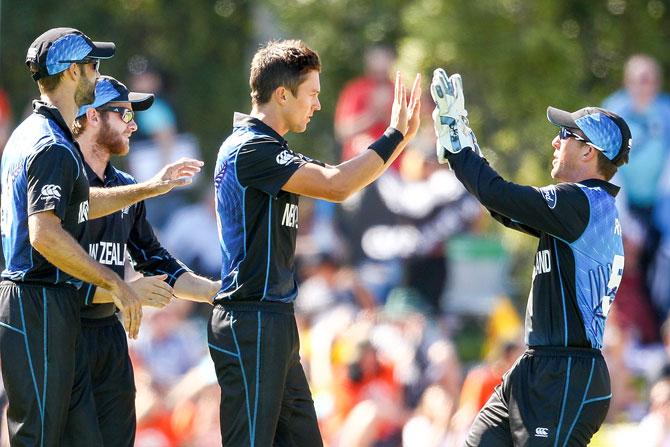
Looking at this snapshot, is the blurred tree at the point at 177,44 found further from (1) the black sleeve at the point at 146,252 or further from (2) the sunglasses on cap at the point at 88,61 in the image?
(2) the sunglasses on cap at the point at 88,61

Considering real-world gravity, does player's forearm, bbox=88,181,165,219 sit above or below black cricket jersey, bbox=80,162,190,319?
above

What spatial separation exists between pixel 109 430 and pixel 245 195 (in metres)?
1.36

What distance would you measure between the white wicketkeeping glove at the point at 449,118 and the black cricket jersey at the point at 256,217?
0.67 m

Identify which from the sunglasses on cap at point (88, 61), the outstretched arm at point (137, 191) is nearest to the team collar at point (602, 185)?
the outstretched arm at point (137, 191)

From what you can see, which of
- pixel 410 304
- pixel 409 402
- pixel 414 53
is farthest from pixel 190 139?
pixel 409 402

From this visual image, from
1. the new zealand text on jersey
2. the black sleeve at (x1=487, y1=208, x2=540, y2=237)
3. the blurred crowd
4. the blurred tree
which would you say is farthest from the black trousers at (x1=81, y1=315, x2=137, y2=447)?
the blurred tree

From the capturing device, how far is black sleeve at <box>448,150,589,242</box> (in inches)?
244

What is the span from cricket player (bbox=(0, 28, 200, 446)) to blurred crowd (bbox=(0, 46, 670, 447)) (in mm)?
4330

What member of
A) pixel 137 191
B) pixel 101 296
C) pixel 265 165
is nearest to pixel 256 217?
pixel 265 165

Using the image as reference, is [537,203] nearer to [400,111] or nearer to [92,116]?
[400,111]

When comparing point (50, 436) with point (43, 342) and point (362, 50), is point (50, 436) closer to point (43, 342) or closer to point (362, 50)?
point (43, 342)

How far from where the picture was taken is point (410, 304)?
1179 centimetres

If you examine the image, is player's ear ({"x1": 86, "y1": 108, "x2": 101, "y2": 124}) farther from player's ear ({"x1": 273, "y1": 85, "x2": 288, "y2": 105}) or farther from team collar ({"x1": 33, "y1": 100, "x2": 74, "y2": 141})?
player's ear ({"x1": 273, "y1": 85, "x2": 288, "y2": 105})

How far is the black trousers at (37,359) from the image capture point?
5.98 metres
